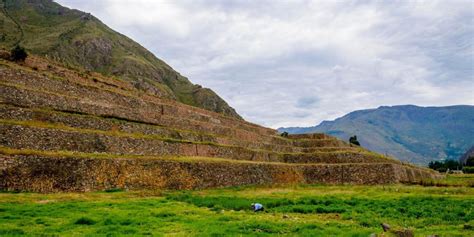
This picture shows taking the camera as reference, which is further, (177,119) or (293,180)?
(177,119)

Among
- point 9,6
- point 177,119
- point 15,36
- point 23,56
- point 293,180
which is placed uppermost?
point 9,6

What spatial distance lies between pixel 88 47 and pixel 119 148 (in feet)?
367

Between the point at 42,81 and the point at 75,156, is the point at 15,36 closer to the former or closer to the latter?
the point at 42,81

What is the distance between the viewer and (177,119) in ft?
151

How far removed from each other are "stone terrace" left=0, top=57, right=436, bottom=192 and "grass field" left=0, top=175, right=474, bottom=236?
101 inches

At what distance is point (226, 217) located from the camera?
17.2m

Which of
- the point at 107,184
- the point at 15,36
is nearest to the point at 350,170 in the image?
the point at 107,184

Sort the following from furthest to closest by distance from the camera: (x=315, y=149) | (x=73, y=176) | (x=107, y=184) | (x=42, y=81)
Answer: (x=315, y=149) → (x=42, y=81) → (x=107, y=184) → (x=73, y=176)

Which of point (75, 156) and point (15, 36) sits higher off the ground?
point (15, 36)

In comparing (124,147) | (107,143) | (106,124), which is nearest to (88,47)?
(106,124)

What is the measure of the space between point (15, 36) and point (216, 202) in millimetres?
109955

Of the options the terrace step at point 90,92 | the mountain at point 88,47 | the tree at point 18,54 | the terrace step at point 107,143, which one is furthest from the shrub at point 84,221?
the mountain at point 88,47

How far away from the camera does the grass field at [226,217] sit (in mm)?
13945

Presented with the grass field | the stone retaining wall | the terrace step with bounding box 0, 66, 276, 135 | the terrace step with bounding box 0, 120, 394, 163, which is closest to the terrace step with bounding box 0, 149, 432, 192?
the stone retaining wall
